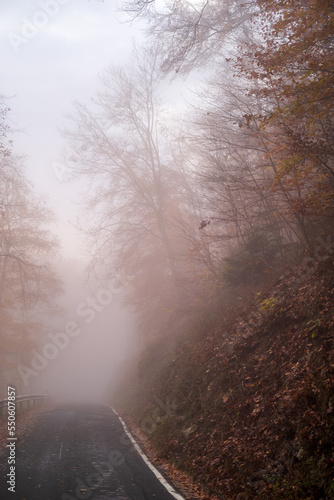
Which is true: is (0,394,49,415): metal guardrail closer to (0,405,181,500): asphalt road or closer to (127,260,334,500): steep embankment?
(0,405,181,500): asphalt road

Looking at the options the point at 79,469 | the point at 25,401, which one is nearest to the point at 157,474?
the point at 79,469

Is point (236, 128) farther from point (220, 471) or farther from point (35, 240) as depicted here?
point (35, 240)

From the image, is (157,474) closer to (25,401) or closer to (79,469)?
(79,469)

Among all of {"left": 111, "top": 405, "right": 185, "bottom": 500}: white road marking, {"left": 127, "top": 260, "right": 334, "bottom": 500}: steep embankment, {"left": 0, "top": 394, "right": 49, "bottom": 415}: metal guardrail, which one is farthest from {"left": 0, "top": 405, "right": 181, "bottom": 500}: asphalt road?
{"left": 0, "top": 394, "right": 49, "bottom": 415}: metal guardrail

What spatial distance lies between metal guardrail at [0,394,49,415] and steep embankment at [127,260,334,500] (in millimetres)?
5979

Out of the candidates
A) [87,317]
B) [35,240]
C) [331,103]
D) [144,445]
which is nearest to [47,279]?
[35,240]

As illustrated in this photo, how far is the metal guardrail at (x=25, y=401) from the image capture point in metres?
13.9

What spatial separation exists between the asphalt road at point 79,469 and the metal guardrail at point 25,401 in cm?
278

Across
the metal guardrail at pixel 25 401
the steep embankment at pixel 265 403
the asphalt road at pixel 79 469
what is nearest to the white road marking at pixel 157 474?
the asphalt road at pixel 79 469

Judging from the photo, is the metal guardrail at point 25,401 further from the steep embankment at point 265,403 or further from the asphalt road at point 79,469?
the steep embankment at point 265,403

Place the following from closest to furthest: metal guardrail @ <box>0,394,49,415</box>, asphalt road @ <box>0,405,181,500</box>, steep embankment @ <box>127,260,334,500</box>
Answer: steep embankment @ <box>127,260,334,500</box> → asphalt road @ <box>0,405,181,500</box> → metal guardrail @ <box>0,394,49,415</box>

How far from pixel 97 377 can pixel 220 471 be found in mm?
64681

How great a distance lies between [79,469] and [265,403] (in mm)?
3899

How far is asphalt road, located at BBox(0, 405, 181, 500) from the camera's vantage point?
19.7 feet
